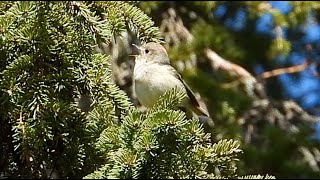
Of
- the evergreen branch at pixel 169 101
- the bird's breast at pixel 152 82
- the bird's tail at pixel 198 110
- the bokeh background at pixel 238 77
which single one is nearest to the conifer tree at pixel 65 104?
the evergreen branch at pixel 169 101

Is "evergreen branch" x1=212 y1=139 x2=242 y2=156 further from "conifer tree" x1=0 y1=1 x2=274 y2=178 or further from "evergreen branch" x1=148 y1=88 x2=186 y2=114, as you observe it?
"evergreen branch" x1=148 y1=88 x2=186 y2=114

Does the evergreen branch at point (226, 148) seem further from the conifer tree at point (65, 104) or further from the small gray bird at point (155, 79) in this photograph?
the small gray bird at point (155, 79)

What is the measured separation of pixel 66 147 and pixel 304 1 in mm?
2538

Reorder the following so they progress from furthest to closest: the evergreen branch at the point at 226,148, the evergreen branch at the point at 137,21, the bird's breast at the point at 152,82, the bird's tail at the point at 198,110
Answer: the bird's tail at the point at 198,110, the bird's breast at the point at 152,82, the evergreen branch at the point at 137,21, the evergreen branch at the point at 226,148

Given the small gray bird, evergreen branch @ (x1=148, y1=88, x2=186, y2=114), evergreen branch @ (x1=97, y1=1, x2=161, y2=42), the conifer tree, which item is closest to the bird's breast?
the small gray bird

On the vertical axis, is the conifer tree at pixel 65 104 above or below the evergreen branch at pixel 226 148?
above

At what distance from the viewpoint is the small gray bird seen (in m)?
3.20

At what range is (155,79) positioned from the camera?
328 centimetres

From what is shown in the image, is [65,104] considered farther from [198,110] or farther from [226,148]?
[198,110]

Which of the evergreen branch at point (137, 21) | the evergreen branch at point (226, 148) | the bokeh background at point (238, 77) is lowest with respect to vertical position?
the evergreen branch at point (226, 148)

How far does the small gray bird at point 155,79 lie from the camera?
10.5ft

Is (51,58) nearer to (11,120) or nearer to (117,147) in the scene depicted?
Answer: (11,120)

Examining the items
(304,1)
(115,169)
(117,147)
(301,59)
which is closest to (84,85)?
(117,147)

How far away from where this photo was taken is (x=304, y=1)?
15.2 ft
